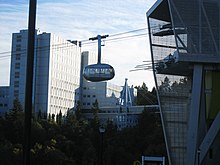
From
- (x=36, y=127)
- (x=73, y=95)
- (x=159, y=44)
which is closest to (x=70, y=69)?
(x=73, y=95)

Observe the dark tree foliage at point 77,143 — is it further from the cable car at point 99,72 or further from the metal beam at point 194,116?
the cable car at point 99,72

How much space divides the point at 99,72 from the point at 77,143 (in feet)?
170

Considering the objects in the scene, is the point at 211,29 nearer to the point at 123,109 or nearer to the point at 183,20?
the point at 183,20

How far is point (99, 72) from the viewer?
17.2 m

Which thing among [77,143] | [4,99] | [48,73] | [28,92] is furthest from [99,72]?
[4,99]

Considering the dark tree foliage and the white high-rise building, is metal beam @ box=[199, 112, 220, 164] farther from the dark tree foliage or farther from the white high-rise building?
the white high-rise building

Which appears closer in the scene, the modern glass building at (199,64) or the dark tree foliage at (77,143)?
the modern glass building at (199,64)

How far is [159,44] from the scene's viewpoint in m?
42.4

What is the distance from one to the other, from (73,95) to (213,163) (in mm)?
93339

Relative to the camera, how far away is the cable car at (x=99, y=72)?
674 inches

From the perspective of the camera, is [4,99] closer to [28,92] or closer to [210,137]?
[210,137]

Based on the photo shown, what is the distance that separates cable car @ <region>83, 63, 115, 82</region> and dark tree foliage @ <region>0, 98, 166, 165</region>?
3463cm

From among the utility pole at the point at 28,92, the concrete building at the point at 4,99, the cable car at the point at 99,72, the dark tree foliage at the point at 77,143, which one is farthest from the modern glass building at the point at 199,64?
the concrete building at the point at 4,99

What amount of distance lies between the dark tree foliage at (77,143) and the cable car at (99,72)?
34631 millimetres
